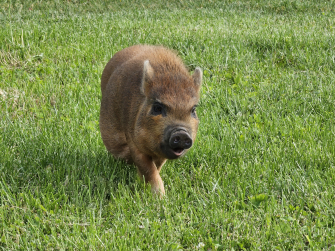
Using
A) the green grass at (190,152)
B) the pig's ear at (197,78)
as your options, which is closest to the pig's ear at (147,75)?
the pig's ear at (197,78)

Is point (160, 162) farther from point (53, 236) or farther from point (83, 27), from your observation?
point (83, 27)

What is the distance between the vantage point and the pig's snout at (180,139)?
3.49 meters

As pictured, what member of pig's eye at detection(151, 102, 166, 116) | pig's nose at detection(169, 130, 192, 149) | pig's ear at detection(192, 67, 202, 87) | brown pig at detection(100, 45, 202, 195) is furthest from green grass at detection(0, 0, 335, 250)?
pig's ear at detection(192, 67, 202, 87)

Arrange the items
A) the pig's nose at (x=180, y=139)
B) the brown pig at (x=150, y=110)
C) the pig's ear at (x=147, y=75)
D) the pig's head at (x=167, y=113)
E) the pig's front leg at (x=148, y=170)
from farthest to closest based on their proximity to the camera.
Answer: the pig's front leg at (x=148, y=170), the pig's ear at (x=147, y=75), the brown pig at (x=150, y=110), the pig's head at (x=167, y=113), the pig's nose at (x=180, y=139)

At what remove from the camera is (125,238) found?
3.45 meters

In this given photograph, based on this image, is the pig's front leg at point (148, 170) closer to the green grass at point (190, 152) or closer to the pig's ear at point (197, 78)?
the green grass at point (190, 152)

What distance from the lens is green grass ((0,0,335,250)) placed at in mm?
3611

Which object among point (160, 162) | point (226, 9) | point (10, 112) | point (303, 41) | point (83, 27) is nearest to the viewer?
point (160, 162)

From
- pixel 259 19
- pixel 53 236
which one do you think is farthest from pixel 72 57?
pixel 259 19

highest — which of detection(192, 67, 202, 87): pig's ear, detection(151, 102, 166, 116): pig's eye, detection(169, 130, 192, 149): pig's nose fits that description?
detection(192, 67, 202, 87): pig's ear

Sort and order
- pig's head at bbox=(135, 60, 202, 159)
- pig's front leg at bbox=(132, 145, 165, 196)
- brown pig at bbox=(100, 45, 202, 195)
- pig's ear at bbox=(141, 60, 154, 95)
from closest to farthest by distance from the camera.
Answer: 1. pig's head at bbox=(135, 60, 202, 159)
2. brown pig at bbox=(100, 45, 202, 195)
3. pig's ear at bbox=(141, 60, 154, 95)
4. pig's front leg at bbox=(132, 145, 165, 196)

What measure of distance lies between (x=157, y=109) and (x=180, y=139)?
0.45 m

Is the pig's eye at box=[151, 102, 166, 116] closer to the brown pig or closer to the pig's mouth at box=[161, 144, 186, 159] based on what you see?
the brown pig

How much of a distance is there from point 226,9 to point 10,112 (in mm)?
8904
